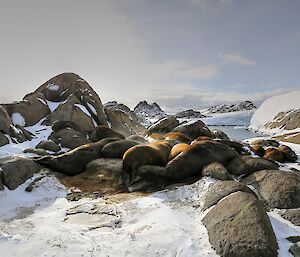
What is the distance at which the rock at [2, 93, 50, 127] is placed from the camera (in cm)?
2262

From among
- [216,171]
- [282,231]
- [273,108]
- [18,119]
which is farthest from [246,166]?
[273,108]

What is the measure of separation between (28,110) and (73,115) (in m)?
3.65

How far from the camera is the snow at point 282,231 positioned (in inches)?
238

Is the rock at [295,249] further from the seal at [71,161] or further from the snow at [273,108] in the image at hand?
the snow at [273,108]

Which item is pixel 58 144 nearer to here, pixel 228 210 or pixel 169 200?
pixel 169 200

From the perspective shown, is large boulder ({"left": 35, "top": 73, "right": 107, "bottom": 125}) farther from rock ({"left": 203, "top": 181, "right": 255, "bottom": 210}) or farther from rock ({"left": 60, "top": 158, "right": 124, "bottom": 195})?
rock ({"left": 203, "top": 181, "right": 255, "bottom": 210})

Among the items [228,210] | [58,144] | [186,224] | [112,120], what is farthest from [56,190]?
[112,120]

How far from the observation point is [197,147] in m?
11.0

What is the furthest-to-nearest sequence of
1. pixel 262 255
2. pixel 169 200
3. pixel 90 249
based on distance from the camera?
pixel 169 200 < pixel 90 249 < pixel 262 255

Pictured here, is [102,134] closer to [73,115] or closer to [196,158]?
[73,115]

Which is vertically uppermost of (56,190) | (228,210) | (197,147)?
(197,147)

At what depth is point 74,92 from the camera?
2870 centimetres

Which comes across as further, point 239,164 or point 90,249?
point 239,164

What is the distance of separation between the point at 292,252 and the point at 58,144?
15.7 m
